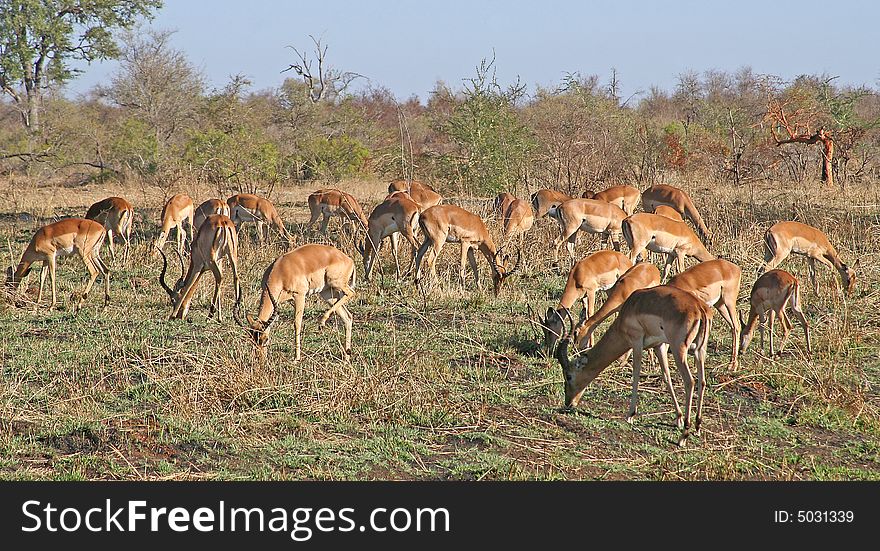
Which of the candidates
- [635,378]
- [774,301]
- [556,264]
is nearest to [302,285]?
[635,378]

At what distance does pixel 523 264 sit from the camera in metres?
10.6

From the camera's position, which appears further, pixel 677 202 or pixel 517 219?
pixel 677 202

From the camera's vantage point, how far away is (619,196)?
41.7ft

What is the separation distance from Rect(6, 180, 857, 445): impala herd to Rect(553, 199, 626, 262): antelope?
0.01 meters

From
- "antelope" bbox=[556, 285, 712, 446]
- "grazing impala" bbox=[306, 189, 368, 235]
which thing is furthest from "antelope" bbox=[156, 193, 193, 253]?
"antelope" bbox=[556, 285, 712, 446]

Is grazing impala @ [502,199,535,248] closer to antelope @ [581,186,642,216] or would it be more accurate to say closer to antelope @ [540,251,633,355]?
antelope @ [581,186,642,216]

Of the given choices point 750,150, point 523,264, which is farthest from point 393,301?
point 750,150

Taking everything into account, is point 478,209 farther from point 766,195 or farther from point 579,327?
point 579,327

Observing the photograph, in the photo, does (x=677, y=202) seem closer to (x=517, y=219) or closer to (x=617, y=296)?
(x=517, y=219)

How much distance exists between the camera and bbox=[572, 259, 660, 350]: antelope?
6.67m

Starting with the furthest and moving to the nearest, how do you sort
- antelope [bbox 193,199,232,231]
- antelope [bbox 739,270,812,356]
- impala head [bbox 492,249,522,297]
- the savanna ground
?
antelope [bbox 193,199,232,231]
impala head [bbox 492,249,522,297]
antelope [bbox 739,270,812,356]
the savanna ground

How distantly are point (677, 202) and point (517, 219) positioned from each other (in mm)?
2173

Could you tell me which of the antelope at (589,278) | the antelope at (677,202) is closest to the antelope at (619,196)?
the antelope at (677,202)

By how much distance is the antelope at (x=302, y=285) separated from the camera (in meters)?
6.99
